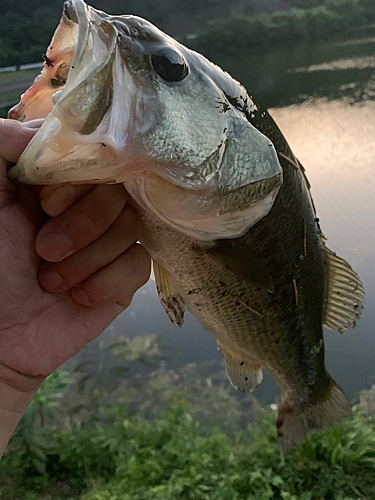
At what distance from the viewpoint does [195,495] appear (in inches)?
66.2

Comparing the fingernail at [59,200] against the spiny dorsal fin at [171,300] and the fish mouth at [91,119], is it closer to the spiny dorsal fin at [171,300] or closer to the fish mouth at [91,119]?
the fish mouth at [91,119]

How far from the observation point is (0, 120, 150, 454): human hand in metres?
0.65

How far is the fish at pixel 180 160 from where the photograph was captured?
417mm

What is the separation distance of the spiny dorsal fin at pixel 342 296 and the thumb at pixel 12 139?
929 mm

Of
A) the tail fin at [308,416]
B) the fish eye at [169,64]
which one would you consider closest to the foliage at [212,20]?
the fish eye at [169,64]

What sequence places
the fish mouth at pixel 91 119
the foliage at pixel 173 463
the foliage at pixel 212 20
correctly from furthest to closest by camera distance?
the foliage at pixel 212 20 < the foliage at pixel 173 463 < the fish mouth at pixel 91 119

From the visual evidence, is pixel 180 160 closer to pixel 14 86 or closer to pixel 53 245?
pixel 53 245

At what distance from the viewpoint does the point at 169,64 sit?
18.3 inches

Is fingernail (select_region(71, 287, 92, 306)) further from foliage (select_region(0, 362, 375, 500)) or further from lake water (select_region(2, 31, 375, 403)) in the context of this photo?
foliage (select_region(0, 362, 375, 500))

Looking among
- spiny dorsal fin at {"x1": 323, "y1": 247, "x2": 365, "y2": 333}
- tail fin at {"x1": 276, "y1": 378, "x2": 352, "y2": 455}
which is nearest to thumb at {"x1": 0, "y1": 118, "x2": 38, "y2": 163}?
spiny dorsal fin at {"x1": 323, "y1": 247, "x2": 365, "y2": 333}

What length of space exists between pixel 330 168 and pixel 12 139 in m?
3.88

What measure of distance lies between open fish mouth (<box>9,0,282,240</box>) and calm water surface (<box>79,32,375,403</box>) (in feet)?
0.96

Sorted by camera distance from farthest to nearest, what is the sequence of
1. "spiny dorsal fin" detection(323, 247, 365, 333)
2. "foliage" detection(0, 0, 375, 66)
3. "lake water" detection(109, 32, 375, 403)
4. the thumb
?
"foliage" detection(0, 0, 375, 66) → "lake water" detection(109, 32, 375, 403) → "spiny dorsal fin" detection(323, 247, 365, 333) → the thumb

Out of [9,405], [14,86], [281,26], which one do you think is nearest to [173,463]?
[9,405]
